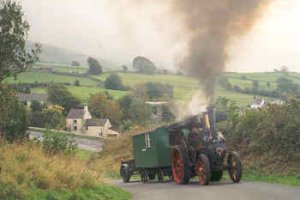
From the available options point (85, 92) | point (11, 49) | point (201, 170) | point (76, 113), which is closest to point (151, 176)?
point (201, 170)

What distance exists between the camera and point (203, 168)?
25.8 metres

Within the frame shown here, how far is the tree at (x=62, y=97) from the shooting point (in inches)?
4995

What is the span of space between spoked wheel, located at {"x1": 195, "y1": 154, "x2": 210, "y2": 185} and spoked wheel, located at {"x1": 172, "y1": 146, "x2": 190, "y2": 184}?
0.87 meters

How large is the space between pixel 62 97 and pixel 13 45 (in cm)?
10831

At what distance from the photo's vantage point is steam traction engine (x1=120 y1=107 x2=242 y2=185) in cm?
2625

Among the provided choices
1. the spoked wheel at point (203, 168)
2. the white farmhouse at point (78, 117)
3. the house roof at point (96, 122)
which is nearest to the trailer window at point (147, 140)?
the spoked wheel at point (203, 168)

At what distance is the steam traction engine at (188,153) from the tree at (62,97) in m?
94.3

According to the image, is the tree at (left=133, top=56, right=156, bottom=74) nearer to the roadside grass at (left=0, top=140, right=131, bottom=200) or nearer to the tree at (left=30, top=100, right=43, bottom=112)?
the tree at (left=30, top=100, right=43, bottom=112)

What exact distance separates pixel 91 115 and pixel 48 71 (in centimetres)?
2639

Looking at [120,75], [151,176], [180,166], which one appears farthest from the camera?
[120,75]

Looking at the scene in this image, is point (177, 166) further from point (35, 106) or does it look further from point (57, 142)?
point (35, 106)

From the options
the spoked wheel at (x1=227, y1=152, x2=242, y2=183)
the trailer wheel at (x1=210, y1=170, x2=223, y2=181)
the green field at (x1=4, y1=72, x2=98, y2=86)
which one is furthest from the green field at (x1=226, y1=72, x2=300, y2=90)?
the spoked wheel at (x1=227, y1=152, x2=242, y2=183)

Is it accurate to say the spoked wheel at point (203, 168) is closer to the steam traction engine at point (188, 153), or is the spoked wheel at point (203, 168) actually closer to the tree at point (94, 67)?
the steam traction engine at point (188, 153)

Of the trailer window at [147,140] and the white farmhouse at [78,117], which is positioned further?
the white farmhouse at [78,117]
